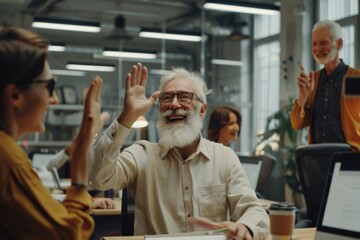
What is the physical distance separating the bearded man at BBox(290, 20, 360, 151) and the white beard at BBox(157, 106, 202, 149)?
49.2 inches

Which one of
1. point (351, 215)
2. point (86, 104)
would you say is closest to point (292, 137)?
point (351, 215)

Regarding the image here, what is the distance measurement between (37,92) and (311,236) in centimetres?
142

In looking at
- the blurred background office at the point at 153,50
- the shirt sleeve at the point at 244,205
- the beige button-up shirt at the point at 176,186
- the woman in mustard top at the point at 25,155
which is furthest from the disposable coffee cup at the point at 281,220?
the blurred background office at the point at 153,50

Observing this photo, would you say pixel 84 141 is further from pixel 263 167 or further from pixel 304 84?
pixel 263 167

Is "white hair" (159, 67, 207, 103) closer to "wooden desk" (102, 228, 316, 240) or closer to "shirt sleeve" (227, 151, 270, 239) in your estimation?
"shirt sleeve" (227, 151, 270, 239)

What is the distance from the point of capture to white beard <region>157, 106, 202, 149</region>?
252cm

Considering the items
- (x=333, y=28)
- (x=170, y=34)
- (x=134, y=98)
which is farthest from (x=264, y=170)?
(x=170, y=34)

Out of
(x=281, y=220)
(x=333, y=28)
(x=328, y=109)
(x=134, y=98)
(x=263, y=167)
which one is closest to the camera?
(x=281, y=220)

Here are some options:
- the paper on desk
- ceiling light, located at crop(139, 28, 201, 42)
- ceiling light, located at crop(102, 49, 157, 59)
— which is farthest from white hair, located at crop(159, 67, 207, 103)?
ceiling light, located at crop(102, 49, 157, 59)

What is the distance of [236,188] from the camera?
95.4 inches

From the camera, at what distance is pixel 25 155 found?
1317 mm

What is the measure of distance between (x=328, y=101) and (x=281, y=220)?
2.02m

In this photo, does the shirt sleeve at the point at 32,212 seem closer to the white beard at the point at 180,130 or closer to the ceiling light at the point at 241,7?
the white beard at the point at 180,130

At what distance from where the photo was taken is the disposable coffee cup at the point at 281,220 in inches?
76.4
